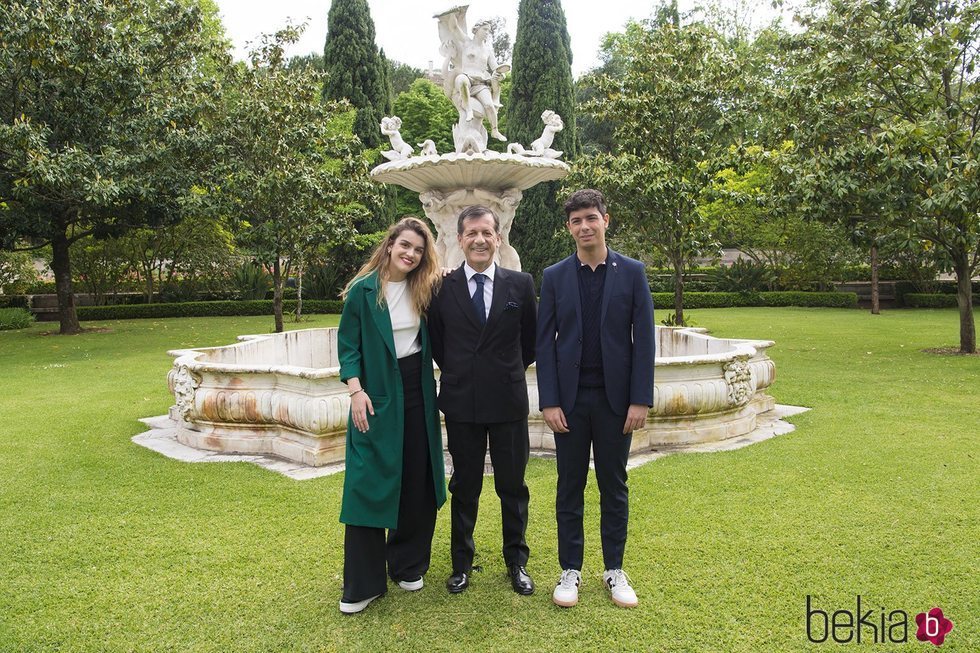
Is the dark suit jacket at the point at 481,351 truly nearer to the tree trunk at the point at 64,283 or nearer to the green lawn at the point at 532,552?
the green lawn at the point at 532,552

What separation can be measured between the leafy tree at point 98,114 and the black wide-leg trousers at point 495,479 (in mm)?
11484

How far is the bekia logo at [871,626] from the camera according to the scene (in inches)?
113

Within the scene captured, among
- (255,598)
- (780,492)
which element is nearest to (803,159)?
(780,492)

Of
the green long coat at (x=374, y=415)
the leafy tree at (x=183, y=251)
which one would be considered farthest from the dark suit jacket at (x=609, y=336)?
the leafy tree at (x=183, y=251)

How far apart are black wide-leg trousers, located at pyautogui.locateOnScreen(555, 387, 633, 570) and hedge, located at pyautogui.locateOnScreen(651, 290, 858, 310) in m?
20.4

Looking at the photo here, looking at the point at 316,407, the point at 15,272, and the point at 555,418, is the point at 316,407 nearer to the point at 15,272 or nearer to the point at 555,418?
the point at 555,418

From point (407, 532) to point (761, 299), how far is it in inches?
895

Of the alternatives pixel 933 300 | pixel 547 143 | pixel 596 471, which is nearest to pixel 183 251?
pixel 547 143

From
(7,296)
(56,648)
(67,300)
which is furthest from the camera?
(7,296)

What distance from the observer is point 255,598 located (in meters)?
3.29

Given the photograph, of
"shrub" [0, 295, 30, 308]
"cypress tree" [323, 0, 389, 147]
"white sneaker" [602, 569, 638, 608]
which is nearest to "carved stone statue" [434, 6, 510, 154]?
"white sneaker" [602, 569, 638, 608]

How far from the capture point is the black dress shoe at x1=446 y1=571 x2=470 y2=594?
10.8 ft

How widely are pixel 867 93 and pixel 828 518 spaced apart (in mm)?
8906

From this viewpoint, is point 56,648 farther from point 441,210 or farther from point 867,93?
point 867,93
